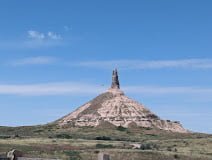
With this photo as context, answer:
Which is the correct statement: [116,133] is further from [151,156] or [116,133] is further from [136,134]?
[151,156]

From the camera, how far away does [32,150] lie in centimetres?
10381

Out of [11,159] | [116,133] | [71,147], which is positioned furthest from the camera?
[116,133]

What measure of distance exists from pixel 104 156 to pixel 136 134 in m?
175

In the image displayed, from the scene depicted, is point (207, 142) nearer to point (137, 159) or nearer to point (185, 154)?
point (185, 154)

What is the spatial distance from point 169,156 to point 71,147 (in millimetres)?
25150

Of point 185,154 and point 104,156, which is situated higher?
point 185,154

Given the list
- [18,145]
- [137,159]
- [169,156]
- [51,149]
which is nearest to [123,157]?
[137,159]

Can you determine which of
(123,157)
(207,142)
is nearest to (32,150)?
(123,157)

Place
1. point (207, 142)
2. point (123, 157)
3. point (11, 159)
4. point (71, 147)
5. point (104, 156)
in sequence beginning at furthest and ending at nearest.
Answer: point (207, 142)
point (71, 147)
point (123, 157)
point (11, 159)
point (104, 156)

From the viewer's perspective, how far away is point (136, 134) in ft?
650

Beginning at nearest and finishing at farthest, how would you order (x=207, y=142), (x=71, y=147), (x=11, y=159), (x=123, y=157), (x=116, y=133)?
1. (x=11, y=159)
2. (x=123, y=157)
3. (x=71, y=147)
4. (x=207, y=142)
5. (x=116, y=133)

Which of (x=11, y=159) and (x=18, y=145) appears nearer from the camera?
(x=11, y=159)

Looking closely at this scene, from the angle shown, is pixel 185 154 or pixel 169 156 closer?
pixel 169 156

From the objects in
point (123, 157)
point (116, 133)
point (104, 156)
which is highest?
point (116, 133)
